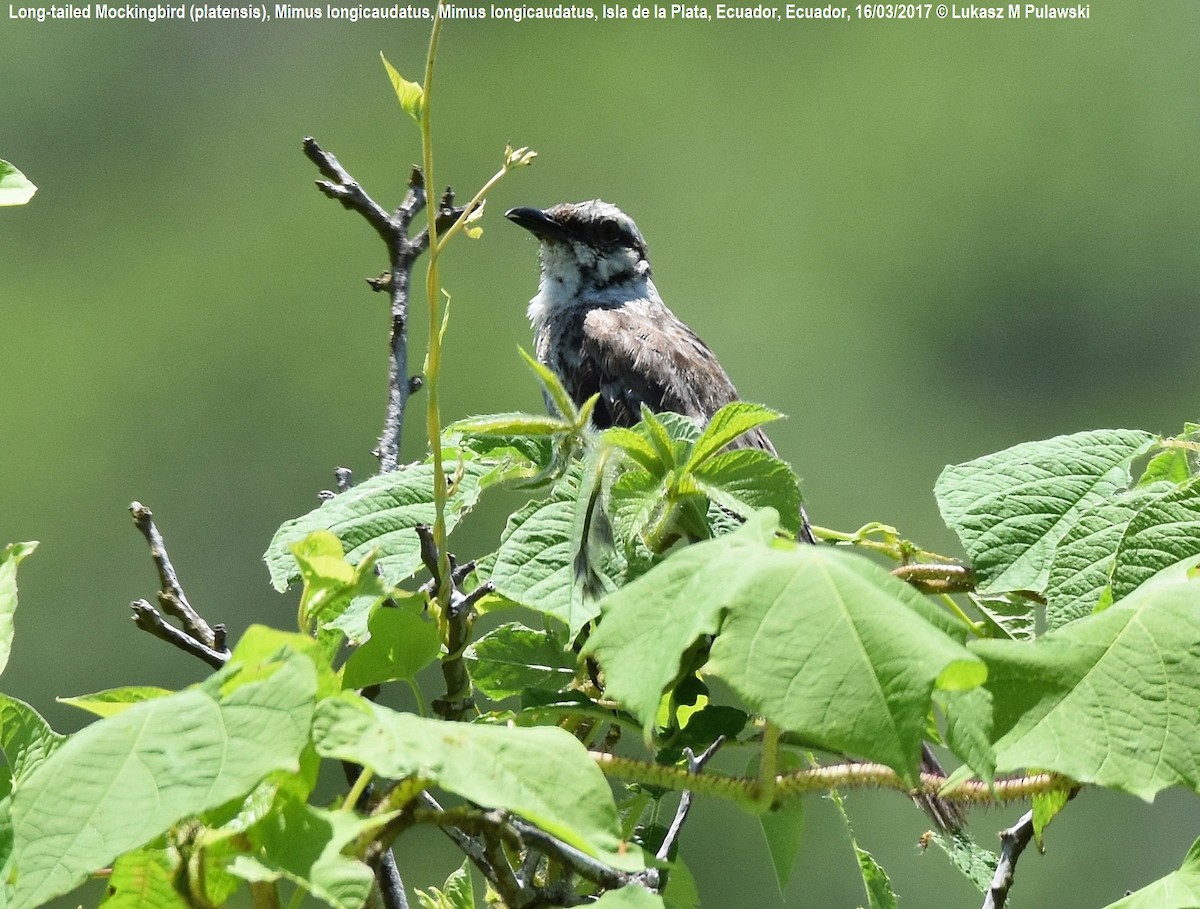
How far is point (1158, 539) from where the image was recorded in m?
1.16

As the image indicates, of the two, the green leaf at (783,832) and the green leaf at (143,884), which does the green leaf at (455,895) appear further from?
the green leaf at (143,884)

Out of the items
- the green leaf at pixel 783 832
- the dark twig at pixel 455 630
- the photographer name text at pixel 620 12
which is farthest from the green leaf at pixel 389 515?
the photographer name text at pixel 620 12

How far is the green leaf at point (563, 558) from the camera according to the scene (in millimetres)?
1212

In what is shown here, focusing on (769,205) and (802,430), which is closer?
(802,430)

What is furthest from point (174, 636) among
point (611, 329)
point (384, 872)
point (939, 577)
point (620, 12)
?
point (620, 12)

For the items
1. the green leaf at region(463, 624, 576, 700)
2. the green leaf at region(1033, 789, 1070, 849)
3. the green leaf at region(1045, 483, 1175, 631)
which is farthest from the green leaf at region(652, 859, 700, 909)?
the green leaf at region(1045, 483, 1175, 631)

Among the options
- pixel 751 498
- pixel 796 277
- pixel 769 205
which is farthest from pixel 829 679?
pixel 769 205

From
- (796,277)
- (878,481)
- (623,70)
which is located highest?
(623,70)

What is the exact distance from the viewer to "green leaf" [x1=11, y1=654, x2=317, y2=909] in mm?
831

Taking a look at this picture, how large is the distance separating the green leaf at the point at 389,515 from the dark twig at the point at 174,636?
91 mm

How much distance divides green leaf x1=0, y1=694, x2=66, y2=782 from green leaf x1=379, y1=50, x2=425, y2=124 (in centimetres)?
56

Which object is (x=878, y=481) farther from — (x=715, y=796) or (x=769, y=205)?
(x=715, y=796)

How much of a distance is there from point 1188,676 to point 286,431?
21800 mm

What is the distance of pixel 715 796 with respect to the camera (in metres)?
1.14
